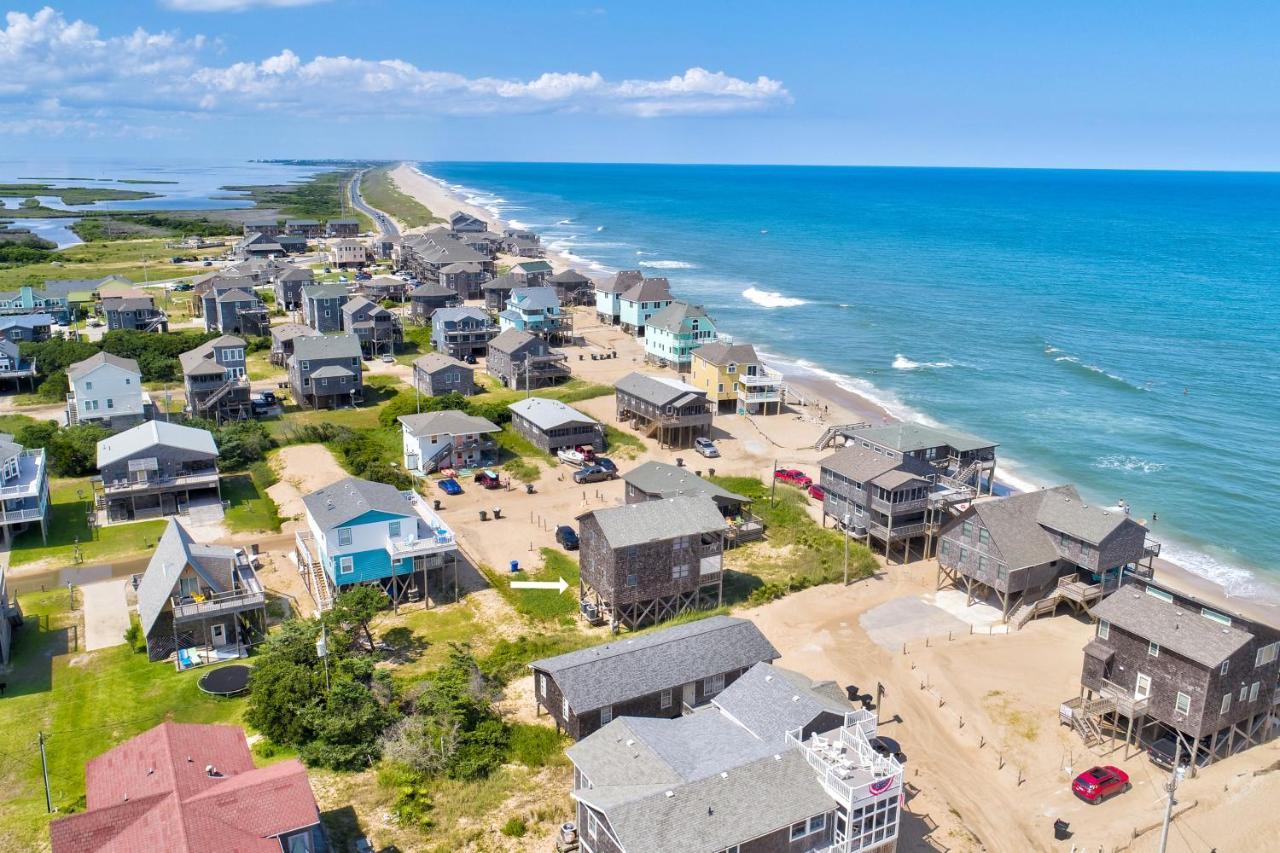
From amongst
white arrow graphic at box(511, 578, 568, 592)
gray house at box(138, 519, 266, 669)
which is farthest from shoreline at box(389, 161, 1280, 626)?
gray house at box(138, 519, 266, 669)

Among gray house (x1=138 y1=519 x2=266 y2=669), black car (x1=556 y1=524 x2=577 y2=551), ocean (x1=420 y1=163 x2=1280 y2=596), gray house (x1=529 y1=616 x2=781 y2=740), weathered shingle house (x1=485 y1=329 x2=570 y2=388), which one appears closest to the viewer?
gray house (x1=529 y1=616 x2=781 y2=740)

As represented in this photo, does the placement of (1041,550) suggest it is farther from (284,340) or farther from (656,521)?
(284,340)

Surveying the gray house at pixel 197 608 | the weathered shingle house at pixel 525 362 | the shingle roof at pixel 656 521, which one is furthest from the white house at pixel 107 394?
the shingle roof at pixel 656 521

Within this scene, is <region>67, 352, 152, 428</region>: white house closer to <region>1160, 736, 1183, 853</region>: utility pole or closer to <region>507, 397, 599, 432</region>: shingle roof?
<region>507, 397, 599, 432</region>: shingle roof

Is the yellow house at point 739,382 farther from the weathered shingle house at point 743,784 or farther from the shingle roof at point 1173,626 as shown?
the weathered shingle house at point 743,784

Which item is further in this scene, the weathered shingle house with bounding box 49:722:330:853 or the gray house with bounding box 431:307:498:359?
the gray house with bounding box 431:307:498:359

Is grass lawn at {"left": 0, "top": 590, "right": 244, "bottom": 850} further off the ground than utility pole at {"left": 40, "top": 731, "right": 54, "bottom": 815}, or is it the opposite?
utility pole at {"left": 40, "top": 731, "right": 54, "bottom": 815}

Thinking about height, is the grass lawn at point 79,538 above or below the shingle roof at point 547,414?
below
